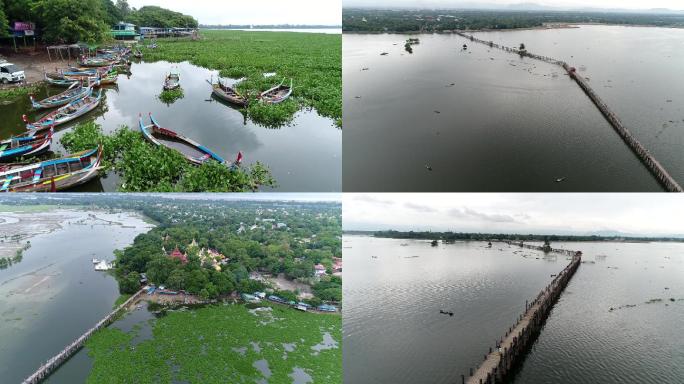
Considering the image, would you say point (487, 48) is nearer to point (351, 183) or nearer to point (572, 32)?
point (572, 32)

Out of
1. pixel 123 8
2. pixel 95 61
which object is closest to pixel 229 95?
pixel 95 61

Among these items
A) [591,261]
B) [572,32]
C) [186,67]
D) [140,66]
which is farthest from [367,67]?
[572,32]

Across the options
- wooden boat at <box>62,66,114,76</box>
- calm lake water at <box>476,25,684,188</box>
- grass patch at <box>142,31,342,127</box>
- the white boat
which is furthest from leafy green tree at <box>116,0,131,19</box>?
calm lake water at <box>476,25,684,188</box>

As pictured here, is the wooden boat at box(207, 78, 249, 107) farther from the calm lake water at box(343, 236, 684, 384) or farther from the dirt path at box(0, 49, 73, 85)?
the dirt path at box(0, 49, 73, 85)

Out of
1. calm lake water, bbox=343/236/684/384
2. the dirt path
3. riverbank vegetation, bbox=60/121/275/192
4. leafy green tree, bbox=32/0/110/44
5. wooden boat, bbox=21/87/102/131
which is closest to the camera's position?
riverbank vegetation, bbox=60/121/275/192

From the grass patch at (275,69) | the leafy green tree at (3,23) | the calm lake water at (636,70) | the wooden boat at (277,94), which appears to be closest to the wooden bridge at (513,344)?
the calm lake water at (636,70)

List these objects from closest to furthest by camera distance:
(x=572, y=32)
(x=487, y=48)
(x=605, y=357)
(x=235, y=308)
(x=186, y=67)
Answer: (x=605, y=357) → (x=235, y=308) → (x=186, y=67) → (x=487, y=48) → (x=572, y=32)
